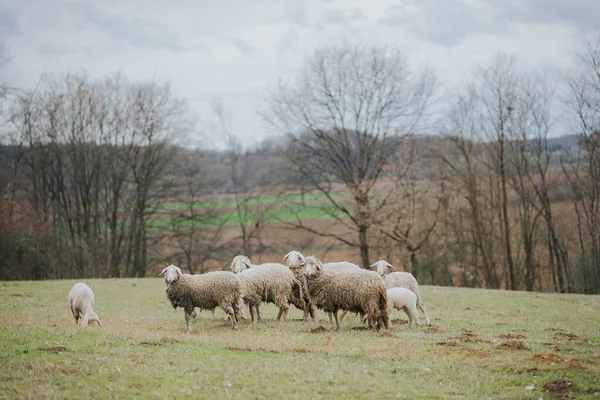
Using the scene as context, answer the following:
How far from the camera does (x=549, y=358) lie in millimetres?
10594

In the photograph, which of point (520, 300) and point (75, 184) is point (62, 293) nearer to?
point (520, 300)

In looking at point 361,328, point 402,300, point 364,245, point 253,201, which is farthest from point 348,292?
point 253,201

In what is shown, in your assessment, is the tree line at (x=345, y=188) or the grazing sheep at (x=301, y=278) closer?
the grazing sheep at (x=301, y=278)

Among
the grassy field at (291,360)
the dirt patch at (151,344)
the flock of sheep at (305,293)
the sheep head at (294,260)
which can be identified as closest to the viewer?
the grassy field at (291,360)

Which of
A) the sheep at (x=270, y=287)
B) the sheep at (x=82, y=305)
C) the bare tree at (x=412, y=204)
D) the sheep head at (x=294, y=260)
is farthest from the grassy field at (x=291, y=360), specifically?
the bare tree at (x=412, y=204)

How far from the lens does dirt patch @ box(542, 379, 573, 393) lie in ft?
28.3

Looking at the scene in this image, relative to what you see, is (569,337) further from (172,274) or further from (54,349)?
(54,349)

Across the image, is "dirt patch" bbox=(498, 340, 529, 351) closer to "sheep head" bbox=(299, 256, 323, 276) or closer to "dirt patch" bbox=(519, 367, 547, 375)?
"dirt patch" bbox=(519, 367, 547, 375)

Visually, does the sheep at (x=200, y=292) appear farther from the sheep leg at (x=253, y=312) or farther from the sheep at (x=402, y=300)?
the sheep at (x=402, y=300)

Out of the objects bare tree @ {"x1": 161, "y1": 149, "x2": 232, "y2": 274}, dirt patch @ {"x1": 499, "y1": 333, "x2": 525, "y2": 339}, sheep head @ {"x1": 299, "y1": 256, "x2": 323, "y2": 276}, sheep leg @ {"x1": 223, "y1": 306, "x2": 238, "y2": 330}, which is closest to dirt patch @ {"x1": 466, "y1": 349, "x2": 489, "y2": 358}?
dirt patch @ {"x1": 499, "y1": 333, "x2": 525, "y2": 339}

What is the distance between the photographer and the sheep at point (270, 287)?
15672 mm

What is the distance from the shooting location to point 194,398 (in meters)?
7.77

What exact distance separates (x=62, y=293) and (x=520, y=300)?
19706mm

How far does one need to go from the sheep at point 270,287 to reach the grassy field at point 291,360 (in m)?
0.63
